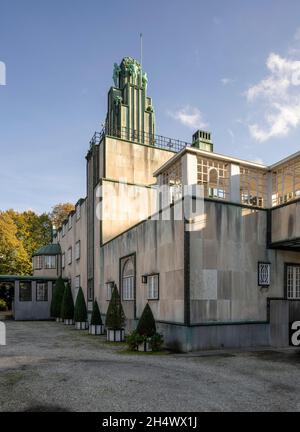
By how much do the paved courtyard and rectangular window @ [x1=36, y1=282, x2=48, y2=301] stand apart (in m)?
24.1

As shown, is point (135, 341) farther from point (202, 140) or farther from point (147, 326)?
point (202, 140)

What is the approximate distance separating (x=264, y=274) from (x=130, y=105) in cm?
2620

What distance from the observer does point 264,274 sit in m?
17.7

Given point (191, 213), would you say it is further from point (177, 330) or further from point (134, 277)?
point (134, 277)

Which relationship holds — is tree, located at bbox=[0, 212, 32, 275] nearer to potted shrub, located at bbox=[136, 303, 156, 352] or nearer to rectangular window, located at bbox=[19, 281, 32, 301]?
rectangular window, located at bbox=[19, 281, 32, 301]

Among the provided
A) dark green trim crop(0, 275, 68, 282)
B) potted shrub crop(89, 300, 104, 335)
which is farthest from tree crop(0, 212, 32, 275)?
potted shrub crop(89, 300, 104, 335)

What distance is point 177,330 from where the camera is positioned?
1582 centimetres

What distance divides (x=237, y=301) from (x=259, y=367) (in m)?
4.55

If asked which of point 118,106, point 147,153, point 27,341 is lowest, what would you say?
point 27,341

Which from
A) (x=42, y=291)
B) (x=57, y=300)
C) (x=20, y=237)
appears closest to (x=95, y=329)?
(x=57, y=300)

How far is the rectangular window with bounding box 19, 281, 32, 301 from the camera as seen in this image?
38.1 m
